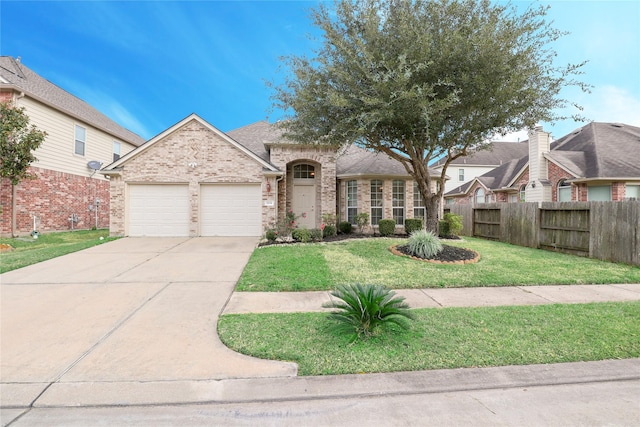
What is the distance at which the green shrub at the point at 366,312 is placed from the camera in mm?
3502

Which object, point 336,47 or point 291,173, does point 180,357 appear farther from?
point 291,173

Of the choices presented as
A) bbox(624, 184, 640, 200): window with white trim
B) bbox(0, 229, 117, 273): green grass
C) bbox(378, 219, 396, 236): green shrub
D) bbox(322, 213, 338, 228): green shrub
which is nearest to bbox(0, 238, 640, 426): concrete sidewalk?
bbox(0, 229, 117, 273): green grass

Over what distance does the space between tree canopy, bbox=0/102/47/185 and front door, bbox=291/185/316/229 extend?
34.5 ft

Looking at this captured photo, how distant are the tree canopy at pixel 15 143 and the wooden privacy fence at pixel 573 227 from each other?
18706mm

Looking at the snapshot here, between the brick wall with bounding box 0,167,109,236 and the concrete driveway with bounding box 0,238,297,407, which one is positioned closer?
the concrete driveway with bounding box 0,238,297,407

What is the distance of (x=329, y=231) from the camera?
1270 centimetres

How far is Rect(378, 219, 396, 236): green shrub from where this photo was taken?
42.6 ft

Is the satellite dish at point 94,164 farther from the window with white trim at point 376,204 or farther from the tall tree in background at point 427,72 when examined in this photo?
the window with white trim at point 376,204

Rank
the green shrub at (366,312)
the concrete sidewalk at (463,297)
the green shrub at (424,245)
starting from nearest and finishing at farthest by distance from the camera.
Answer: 1. the green shrub at (366,312)
2. the concrete sidewalk at (463,297)
3. the green shrub at (424,245)

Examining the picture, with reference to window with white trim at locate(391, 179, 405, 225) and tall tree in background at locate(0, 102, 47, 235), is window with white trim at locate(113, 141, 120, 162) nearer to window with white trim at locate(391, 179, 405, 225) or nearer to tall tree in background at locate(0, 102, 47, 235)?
tall tree in background at locate(0, 102, 47, 235)

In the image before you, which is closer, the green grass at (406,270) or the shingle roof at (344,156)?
the green grass at (406,270)

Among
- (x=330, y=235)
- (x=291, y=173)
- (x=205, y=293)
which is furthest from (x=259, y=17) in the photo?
(x=205, y=293)

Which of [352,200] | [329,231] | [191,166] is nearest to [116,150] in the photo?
[191,166]

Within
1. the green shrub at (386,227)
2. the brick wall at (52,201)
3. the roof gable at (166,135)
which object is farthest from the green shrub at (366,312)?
the brick wall at (52,201)
